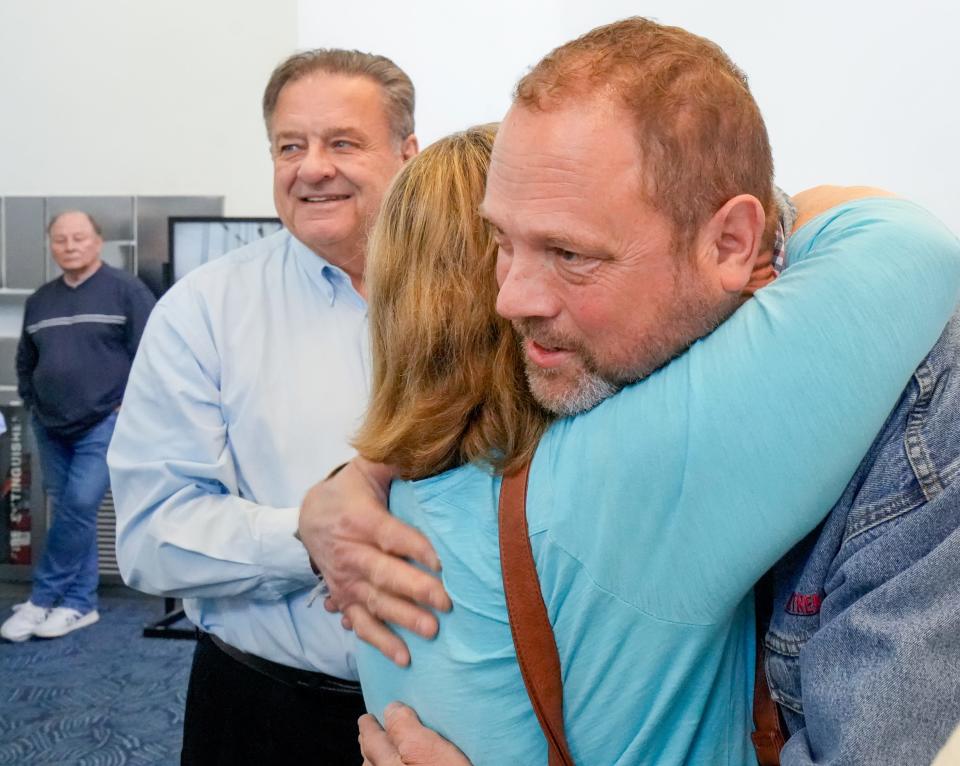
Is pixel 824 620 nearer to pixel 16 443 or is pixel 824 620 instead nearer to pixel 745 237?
pixel 745 237

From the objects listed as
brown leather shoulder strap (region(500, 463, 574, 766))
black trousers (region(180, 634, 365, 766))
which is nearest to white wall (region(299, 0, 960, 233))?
black trousers (region(180, 634, 365, 766))

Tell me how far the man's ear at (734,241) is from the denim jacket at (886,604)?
0.19 metres

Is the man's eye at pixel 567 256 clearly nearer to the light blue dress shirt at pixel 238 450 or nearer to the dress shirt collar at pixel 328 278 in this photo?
the light blue dress shirt at pixel 238 450

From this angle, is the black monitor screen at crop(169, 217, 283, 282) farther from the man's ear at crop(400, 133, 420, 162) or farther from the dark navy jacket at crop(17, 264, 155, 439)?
the man's ear at crop(400, 133, 420, 162)

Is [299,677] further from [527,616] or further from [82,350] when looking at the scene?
[82,350]

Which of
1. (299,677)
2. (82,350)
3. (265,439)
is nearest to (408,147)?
(265,439)

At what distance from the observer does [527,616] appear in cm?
95

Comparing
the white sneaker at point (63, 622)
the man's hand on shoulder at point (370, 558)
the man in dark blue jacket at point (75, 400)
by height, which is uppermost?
the man's hand on shoulder at point (370, 558)

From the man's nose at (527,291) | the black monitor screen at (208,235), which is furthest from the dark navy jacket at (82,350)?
the man's nose at (527,291)

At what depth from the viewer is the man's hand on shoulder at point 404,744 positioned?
3.42ft

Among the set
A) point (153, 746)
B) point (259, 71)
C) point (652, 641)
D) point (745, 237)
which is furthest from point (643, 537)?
point (259, 71)

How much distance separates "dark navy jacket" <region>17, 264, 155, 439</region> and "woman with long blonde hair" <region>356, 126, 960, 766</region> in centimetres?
454

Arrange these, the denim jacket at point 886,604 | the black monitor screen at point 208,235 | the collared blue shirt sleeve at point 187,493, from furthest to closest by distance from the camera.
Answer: the black monitor screen at point 208,235
the collared blue shirt sleeve at point 187,493
the denim jacket at point 886,604

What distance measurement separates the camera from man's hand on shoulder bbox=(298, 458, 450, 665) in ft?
3.50
